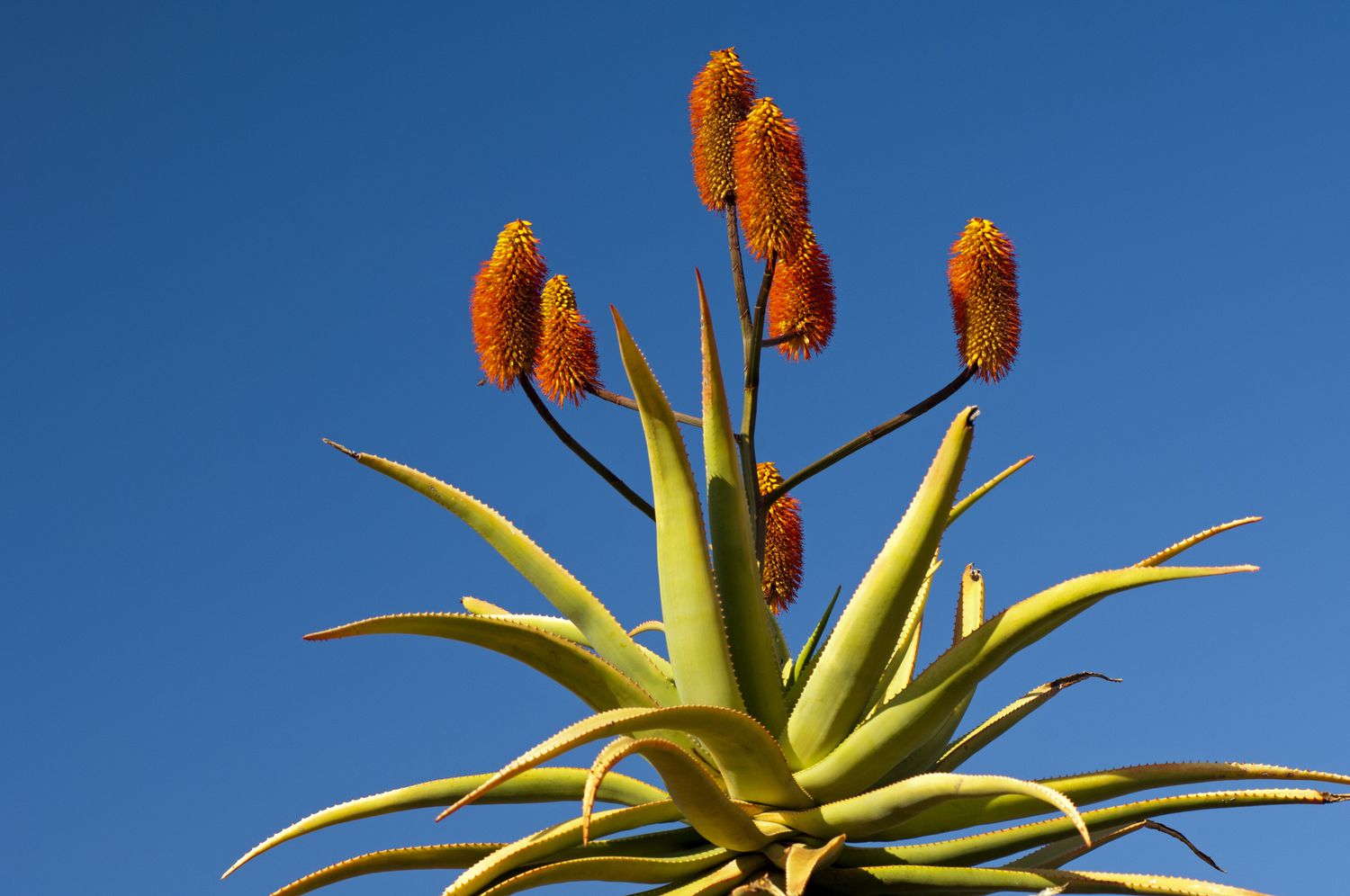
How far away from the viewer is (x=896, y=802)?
4.03 metres

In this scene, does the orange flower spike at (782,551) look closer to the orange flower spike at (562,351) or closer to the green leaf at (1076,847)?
the orange flower spike at (562,351)

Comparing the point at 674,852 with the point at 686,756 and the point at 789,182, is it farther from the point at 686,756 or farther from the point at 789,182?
the point at 789,182

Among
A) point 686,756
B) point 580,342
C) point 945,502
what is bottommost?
point 686,756

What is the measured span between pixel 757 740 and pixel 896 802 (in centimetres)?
40

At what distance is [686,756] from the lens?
3.75 meters

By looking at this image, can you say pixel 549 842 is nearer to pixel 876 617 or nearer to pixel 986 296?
pixel 876 617

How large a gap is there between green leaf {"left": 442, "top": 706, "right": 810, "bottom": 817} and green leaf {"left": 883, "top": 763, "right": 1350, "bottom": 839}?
47cm

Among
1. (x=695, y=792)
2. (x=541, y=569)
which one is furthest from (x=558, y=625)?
(x=695, y=792)

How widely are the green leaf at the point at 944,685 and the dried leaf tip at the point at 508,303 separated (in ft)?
6.71

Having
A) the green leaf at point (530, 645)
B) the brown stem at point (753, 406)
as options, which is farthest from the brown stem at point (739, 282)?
the green leaf at point (530, 645)

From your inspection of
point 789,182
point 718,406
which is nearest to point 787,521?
point 789,182

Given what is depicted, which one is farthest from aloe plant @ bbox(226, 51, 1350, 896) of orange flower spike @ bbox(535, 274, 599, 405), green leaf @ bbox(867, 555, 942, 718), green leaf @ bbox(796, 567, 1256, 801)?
orange flower spike @ bbox(535, 274, 599, 405)

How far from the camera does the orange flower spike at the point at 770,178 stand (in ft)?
17.8

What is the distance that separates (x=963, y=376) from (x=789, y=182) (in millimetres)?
1028
